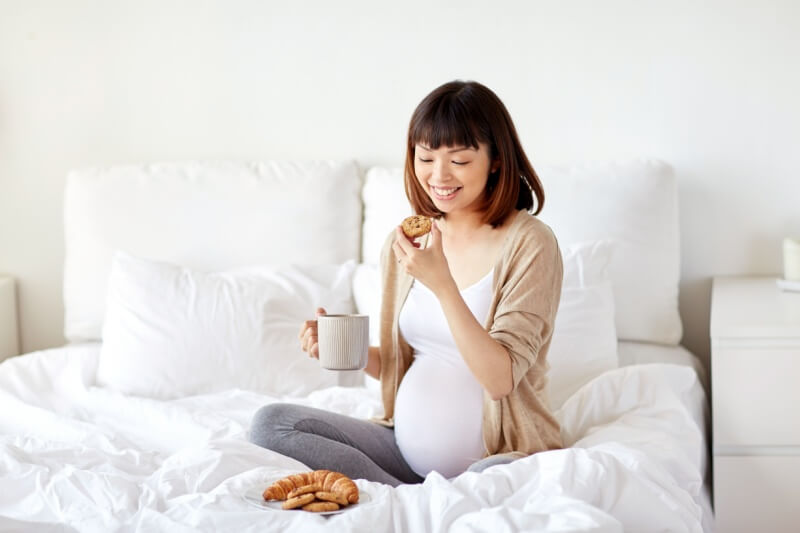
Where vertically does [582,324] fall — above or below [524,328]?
below

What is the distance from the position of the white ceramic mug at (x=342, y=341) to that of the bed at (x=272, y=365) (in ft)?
0.65

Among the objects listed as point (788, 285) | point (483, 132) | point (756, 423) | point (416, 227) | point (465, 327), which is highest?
point (483, 132)

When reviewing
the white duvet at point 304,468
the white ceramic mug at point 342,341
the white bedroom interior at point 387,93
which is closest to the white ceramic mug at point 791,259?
the white bedroom interior at point 387,93

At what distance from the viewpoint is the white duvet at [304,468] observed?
143cm

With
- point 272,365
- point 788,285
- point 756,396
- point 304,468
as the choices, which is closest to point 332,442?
point 304,468

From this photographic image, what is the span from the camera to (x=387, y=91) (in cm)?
295

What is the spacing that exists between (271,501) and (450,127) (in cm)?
72

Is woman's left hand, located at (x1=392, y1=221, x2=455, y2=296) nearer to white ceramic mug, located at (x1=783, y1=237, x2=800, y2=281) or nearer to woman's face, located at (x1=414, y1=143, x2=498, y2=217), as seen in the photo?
woman's face, located at (x1=414, y1=143, x2=498, y2=217)

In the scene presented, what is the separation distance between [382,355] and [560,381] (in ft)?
1.87

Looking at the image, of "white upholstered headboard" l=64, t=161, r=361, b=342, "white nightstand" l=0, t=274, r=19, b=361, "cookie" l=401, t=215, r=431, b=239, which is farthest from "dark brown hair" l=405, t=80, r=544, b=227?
"white nightstand" l=0, t=274, r=19, b=361

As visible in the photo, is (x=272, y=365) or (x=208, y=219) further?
(x=208, y=219)

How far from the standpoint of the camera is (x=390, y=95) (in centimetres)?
295

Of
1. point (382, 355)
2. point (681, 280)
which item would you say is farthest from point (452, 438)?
point (681, 280)

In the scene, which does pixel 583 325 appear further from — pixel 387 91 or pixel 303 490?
pixel 303 490
